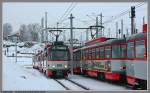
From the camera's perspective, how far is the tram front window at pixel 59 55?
27.0 m

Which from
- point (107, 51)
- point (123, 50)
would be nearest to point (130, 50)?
point (123, 50)

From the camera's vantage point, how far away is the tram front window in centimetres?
2699

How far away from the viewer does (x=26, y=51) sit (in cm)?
6638

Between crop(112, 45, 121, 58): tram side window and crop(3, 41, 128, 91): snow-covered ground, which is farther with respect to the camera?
crop(112, 45, 121, 58): tram side window

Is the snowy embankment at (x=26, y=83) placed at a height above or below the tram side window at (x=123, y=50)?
below

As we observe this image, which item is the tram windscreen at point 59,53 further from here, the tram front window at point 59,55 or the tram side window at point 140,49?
the tram side window at point 140,49

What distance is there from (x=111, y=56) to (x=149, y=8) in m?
5.98

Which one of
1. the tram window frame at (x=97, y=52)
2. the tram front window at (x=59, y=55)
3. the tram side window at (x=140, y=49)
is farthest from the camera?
the tram front window at (x=59, y=55)

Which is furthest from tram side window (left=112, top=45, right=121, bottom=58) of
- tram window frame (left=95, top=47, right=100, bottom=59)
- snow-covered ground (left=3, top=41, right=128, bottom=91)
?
tram window frame (left=95, top=47, right=100, bottom=59)

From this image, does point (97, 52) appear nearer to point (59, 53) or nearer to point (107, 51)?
point (107, 51)

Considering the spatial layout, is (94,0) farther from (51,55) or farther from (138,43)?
(51,55)

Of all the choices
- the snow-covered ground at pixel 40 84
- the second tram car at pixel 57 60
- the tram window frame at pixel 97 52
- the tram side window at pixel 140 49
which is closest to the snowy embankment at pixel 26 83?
the snow-covered ground at pixel 40 84

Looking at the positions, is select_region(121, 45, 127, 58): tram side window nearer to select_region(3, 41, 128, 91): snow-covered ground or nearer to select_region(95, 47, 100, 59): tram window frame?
select_region(3, 41, 128, 91): snow-covered ground

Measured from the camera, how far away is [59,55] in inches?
1070
